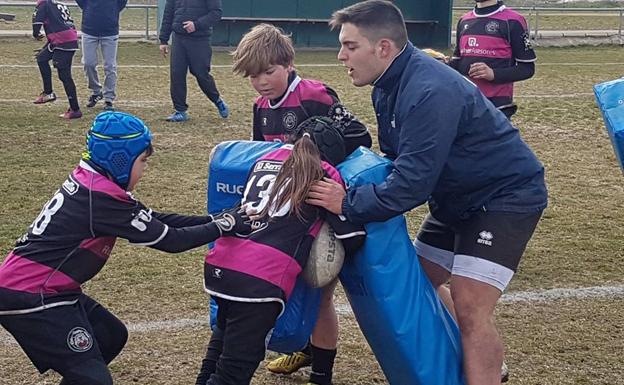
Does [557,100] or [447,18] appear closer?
[557,100]

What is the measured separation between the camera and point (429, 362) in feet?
12.4

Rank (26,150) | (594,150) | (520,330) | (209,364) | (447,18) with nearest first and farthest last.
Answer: (209,364)
(520,330)
(26,150)
(594,150)
(447,18)

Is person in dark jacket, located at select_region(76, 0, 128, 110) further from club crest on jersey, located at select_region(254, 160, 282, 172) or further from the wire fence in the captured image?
the wire fence

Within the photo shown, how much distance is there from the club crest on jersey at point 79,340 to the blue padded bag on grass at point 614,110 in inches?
106

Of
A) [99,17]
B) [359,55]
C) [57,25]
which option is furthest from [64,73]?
[359,55]

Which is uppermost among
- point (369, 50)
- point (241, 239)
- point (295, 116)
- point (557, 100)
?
point (369, 50)

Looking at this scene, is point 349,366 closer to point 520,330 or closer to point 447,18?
point 520,330

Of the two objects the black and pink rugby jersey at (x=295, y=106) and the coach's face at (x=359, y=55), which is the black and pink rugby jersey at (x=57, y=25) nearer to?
the black and pink rugby jersey at (x=295, y=106)

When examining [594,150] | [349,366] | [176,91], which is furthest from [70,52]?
[349,366]

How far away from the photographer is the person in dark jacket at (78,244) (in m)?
3.48

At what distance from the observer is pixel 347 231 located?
143 inches

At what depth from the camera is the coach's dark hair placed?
3641 millimetres

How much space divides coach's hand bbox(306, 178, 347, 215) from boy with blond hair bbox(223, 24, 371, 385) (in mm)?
450

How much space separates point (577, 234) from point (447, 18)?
1613 centimetres
